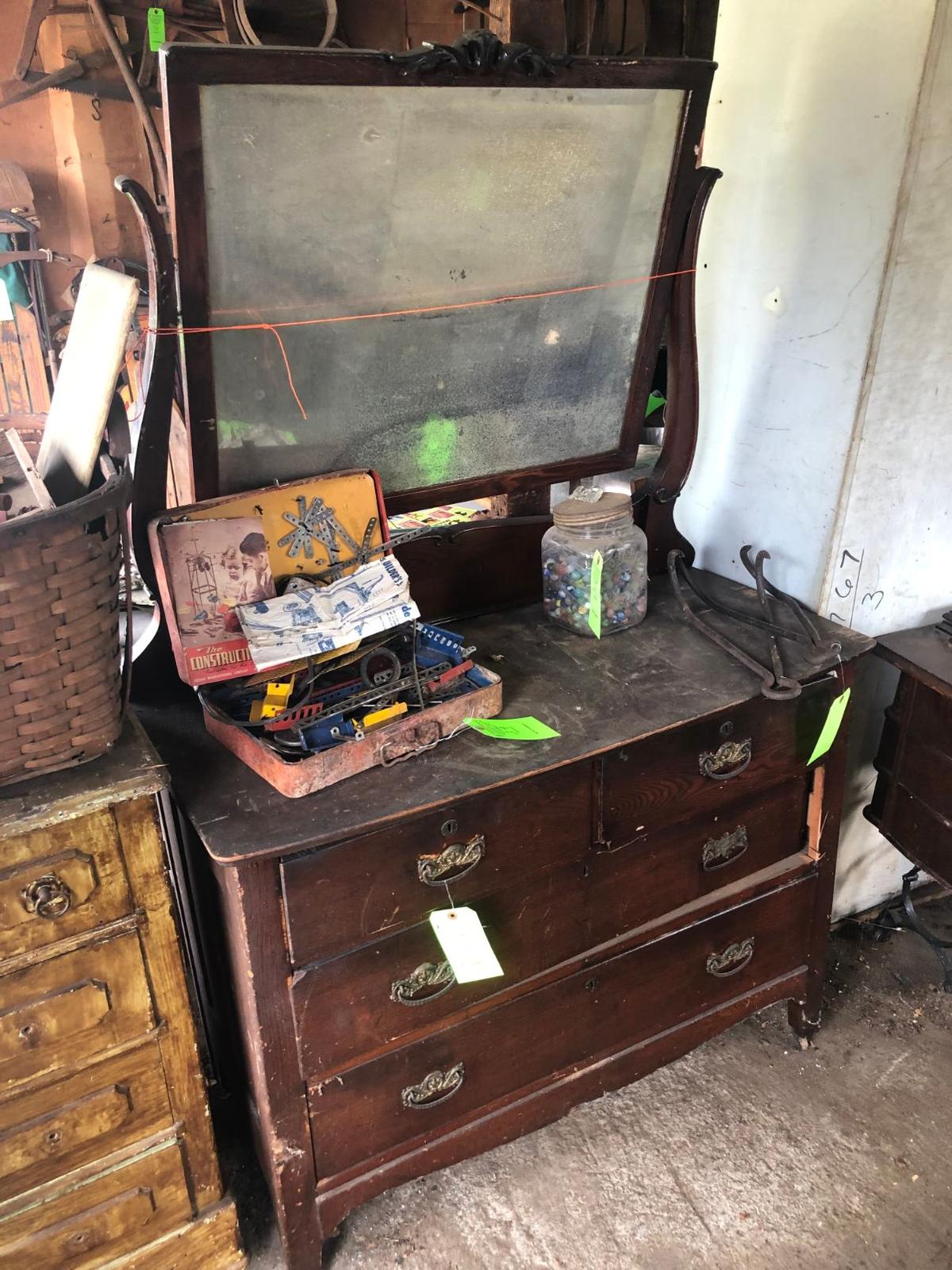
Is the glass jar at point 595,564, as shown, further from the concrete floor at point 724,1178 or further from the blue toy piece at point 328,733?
the concrete floor at point 724,1178

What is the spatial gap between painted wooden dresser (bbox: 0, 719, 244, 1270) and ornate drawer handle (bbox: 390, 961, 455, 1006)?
0.27 meters

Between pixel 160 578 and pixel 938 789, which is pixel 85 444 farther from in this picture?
pixel 938 789

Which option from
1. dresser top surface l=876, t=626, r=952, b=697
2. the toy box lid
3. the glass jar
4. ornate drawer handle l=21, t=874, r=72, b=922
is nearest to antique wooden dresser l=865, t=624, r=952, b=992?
dresser top surface l=876, t=626, r=952, b=697

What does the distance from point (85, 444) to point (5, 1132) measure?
32.4 inches

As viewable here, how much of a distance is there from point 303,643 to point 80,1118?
65 centimetres

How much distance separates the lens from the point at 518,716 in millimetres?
1352

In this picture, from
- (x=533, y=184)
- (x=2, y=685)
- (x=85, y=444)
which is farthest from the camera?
(x=533, y=184)

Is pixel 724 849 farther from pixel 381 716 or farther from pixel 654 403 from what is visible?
pixel 654 403

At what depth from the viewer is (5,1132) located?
116 centimetres

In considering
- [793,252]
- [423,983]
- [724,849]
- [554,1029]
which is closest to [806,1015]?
[724,849]

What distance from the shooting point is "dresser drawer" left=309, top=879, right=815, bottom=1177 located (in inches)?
52.4

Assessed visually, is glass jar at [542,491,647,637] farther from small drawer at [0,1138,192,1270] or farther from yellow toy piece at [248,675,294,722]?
small drawer at [0,1138,192,1270]

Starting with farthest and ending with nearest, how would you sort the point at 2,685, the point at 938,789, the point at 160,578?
1. the point at 938,789
2. the point at 160,578
3. the point at 2,685

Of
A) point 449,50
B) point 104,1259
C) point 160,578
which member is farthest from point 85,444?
point 104,1259
